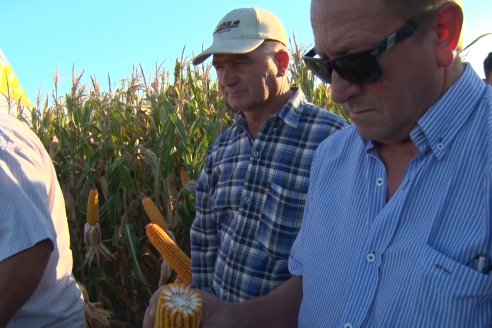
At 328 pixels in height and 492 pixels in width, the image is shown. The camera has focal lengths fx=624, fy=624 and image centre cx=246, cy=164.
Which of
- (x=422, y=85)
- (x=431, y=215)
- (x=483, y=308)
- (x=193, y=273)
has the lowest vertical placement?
(x=193, y=273)

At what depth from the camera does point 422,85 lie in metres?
1.58

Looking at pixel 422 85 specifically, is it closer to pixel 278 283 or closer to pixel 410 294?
pixel 410 294

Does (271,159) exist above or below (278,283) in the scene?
above

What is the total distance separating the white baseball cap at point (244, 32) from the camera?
3.06 meters

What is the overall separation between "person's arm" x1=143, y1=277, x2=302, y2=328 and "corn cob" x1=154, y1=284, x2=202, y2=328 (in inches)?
4.1

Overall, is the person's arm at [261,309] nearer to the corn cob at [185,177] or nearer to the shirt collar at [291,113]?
the shirt collar at [291,113]

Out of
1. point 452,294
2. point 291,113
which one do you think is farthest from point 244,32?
point 452,294

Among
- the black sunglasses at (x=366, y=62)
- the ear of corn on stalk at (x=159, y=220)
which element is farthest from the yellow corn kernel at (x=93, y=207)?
the black sunglasses at (x=366, y=62)

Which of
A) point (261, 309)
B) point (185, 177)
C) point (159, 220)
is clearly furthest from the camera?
point (185, 177)

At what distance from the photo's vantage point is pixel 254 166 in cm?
Result: 290

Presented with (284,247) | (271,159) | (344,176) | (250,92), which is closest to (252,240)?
(284,247)

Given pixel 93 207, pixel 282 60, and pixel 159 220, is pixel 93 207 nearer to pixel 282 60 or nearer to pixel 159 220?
pixel 159 220

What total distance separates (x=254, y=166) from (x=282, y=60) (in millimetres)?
674

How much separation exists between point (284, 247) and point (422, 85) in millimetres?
1353
